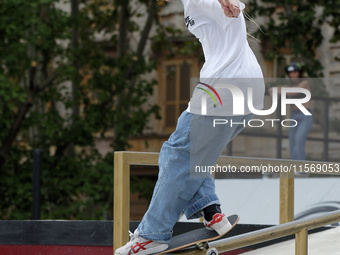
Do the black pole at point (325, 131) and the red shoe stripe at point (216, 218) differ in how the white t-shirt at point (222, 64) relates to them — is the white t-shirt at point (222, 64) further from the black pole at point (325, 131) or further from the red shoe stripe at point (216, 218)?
the black pole at point (325, 131)

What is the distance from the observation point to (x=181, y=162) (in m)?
3.37

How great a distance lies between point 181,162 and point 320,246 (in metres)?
1.59

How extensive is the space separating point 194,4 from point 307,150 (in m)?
7.04

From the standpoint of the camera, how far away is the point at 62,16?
11773 millimetres

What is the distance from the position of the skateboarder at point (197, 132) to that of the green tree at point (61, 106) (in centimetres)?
788

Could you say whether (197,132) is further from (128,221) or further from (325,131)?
(325,131)

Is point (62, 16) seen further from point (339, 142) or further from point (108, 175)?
point (339, 142)

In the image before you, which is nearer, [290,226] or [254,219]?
[290,226]

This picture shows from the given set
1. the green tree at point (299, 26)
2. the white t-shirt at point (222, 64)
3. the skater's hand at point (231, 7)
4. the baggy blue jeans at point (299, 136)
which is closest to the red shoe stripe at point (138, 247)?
the white t-shirt at point (222, 64)

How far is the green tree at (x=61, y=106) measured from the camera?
37.8ft

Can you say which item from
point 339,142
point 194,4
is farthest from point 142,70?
point 194,4

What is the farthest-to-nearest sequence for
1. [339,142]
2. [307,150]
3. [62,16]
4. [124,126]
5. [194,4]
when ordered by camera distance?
[124,126] < [62,16] < [339,142] < [307,150] < [194,4]

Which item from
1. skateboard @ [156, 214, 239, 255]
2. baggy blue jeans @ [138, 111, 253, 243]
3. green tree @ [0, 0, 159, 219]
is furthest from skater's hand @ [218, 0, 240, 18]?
green tree @ [0, 0, 159, 219]

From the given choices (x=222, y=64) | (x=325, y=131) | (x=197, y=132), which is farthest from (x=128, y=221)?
(x=325, y=131)
